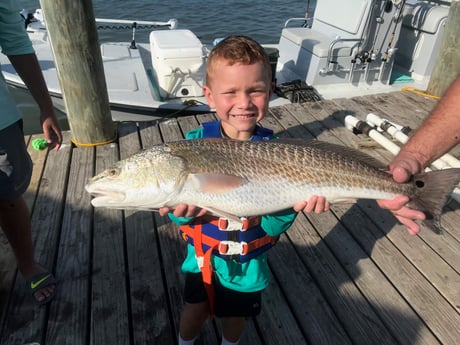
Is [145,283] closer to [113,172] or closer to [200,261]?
[200,261]

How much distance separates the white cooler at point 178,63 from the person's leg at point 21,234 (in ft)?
13.5

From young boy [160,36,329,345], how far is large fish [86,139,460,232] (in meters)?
0.11

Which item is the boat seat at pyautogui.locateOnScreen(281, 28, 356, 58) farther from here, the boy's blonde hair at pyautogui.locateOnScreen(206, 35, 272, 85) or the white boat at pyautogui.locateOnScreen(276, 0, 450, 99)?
the boy's blonde hair at pyautogui.locateOnScreen(206, 35, 272, 85)

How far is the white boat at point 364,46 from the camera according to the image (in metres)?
6.78

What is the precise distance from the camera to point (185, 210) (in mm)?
1974

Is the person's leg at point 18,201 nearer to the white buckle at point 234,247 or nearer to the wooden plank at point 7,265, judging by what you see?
the wooden plank at point 7,265

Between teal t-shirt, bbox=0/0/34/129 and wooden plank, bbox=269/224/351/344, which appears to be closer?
teal t-shirt, bbox=0/0/34/129

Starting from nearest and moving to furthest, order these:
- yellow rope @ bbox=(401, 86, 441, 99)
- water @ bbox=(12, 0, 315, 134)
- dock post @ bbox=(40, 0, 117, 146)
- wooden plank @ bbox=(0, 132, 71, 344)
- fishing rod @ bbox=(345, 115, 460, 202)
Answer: wooden plank @ bbox=(0, 132, 71, 344) < dock post @ bbox=(40, 0, 117, 146) < fishing rod @ bbox=(345, 115, 460, 202) < yellow rope @ bbox=(401, 86, 441, 99) < water @ bbox=(12, 0, 315, 134)

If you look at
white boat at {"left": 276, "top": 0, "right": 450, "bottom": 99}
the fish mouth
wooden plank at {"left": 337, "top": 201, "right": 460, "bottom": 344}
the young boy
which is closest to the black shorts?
the young boy

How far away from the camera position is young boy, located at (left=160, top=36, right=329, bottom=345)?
204cm

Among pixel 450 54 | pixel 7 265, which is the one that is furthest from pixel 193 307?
pixel 450 54

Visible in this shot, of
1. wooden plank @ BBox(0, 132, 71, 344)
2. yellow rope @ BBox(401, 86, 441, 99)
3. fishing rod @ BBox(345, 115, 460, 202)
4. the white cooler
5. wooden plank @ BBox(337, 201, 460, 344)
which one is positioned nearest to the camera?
wooden plank @ BBox(0, 132, 71, 344)

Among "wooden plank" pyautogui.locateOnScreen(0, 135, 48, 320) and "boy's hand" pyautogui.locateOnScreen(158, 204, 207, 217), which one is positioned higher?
"boy's hand" pyautogui.locateOnScreen(158, 204, 207, 217)

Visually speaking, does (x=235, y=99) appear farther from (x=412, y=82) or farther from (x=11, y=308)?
(x=412, y=82)
